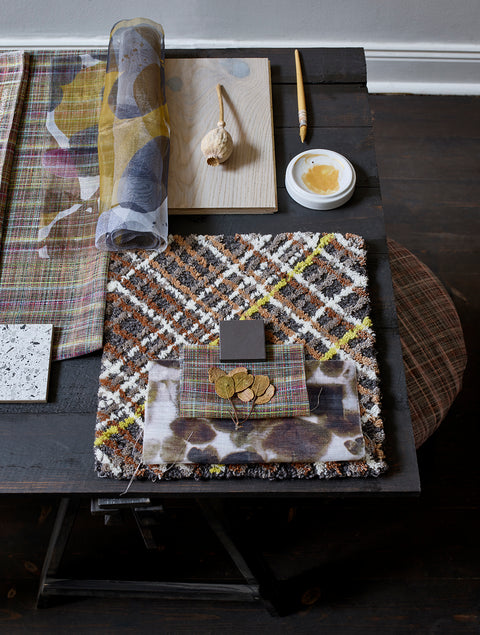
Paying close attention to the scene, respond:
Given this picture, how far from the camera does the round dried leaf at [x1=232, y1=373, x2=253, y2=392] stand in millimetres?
792

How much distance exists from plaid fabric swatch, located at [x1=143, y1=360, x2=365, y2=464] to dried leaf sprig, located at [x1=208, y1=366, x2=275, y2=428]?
1.1 inches

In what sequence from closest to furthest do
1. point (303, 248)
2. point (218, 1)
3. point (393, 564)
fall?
1. point (303, 248)
2. point (393, 564)
3. point (218, 1)

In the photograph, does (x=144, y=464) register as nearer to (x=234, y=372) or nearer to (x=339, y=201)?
(x=234, y=372)

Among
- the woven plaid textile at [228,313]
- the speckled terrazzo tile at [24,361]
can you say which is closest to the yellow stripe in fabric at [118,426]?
the woven plaid textile at [228,313]

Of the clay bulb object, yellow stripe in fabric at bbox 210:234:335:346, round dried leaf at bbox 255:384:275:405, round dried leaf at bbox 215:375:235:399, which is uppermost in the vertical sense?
the clay bulb object

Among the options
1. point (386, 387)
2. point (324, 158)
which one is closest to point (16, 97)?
point (324, 158)

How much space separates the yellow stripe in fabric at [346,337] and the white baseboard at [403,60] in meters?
1.13

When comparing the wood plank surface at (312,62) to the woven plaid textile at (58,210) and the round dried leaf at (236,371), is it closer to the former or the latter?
the woven plaid textile at (58,210)

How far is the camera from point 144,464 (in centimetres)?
77

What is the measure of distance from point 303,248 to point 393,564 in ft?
2.91

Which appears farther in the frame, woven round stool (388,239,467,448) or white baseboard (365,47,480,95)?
white baseboard (365,47,480,95)

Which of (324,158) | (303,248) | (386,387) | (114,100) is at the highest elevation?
(114,100)

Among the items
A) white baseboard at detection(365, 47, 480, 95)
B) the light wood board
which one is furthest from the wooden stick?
white baseboard at detection(365, 47, 480, 95)

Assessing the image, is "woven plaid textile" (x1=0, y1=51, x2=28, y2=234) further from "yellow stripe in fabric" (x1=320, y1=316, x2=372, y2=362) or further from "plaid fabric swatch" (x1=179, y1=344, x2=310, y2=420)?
"yellow stripe in fabric" (x1=320, y1=316, x2=372, y2=362)
